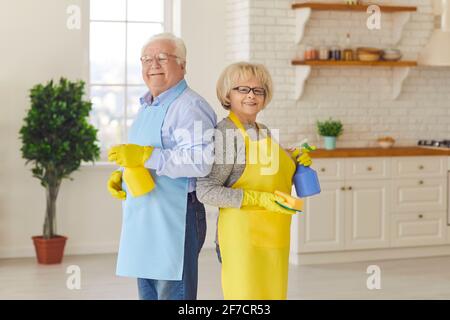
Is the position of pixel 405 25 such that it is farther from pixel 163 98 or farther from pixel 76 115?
pixel 163 98

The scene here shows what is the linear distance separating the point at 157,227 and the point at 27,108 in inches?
164

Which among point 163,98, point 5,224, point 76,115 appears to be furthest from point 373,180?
point 163,98

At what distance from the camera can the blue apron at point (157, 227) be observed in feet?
10.5

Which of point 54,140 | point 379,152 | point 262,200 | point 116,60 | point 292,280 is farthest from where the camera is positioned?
point 116,60

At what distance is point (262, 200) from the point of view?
122 inches

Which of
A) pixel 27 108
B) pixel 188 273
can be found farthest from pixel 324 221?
pixel 188 273

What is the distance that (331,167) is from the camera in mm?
6898

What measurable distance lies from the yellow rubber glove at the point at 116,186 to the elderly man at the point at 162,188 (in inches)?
2.6

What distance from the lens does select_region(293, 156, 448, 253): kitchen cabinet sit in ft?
22.5

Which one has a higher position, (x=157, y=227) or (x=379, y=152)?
(x=379, y=152)

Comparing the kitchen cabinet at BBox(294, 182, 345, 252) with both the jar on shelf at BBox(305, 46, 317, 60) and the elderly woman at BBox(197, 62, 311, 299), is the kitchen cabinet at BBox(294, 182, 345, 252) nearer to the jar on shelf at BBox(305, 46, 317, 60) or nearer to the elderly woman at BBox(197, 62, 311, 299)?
the jar on shelf at BBox(305, 46, 317, 60)

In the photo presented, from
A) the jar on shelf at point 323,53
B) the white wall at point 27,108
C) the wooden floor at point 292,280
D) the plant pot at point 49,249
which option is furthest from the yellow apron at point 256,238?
the white wall at point 27,108

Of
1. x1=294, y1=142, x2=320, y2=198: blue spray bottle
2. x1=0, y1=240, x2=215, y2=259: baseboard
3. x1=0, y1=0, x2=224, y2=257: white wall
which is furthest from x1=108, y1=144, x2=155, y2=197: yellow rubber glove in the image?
x1=0, y1=240, x2=215, y2=259: baseboard

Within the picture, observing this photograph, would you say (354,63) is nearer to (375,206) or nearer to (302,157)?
(375,206)
